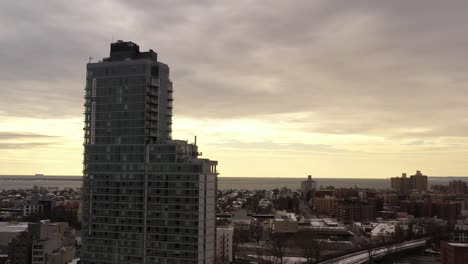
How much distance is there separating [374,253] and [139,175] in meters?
85.3

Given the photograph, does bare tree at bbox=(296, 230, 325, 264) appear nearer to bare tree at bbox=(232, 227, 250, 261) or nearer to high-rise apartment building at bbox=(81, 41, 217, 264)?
bare tree at bbox=(232, 227, 250, 261)

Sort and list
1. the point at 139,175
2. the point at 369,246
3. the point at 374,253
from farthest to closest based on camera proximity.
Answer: the point at 374,253 < the point at 369,246 < the point at 139,175

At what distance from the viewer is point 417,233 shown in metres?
186

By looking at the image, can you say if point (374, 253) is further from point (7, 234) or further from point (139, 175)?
point (7, 234)

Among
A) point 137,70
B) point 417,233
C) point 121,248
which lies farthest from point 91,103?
point 417,233

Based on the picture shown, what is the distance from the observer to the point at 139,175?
72000 mm

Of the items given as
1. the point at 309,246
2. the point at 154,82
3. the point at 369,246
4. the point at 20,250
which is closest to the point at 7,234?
the point at 20,250

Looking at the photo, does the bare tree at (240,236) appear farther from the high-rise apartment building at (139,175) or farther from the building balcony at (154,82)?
the building balcony at (154,82)

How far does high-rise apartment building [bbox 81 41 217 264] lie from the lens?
69125 millimetres

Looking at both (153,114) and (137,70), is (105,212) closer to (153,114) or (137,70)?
(153,114)

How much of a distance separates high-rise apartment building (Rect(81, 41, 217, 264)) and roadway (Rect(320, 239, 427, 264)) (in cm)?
5877

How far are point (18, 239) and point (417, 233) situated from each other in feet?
456

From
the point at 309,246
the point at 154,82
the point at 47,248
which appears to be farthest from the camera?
the point at 309,246

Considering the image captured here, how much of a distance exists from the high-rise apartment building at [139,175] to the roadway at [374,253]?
58766mm
